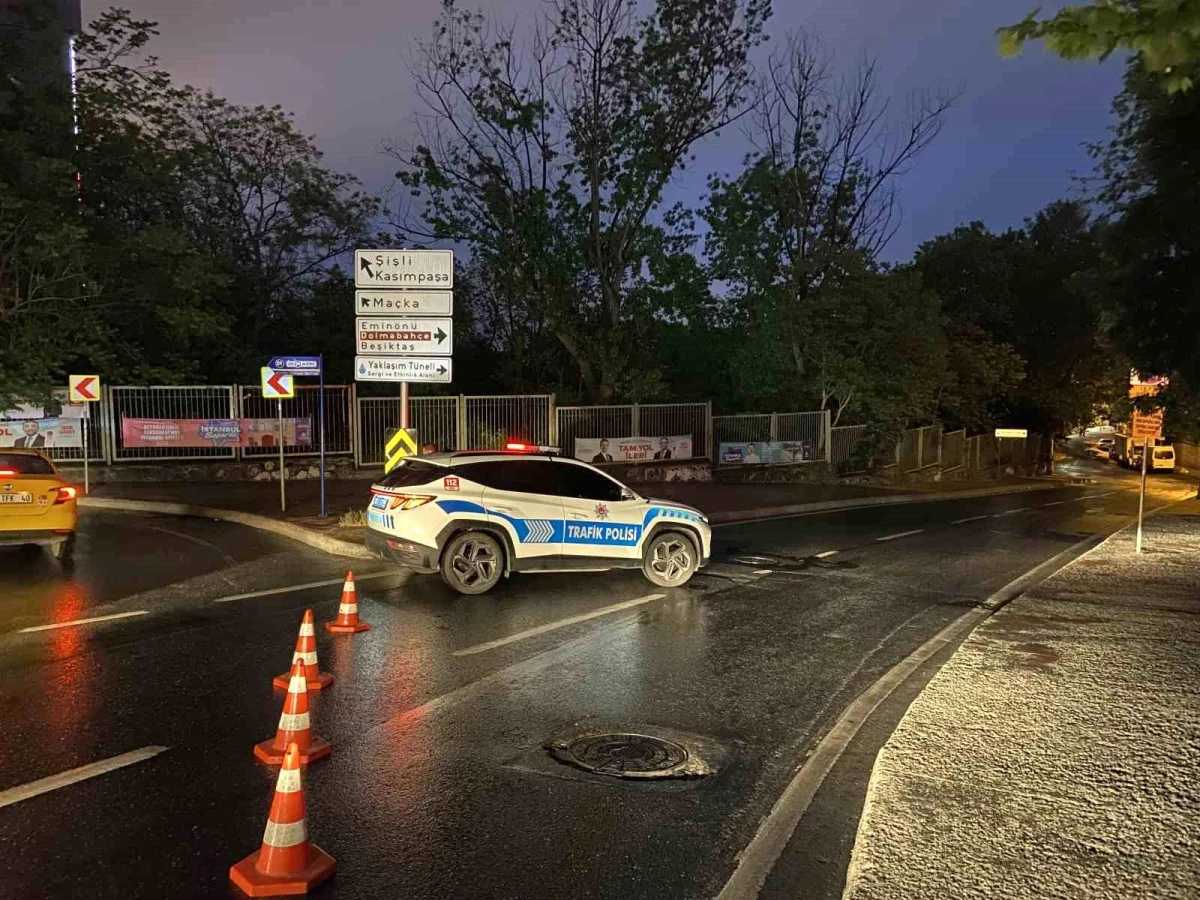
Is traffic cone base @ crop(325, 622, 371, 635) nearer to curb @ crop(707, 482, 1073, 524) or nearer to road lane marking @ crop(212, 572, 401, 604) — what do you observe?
road lane marking @ crop(212, 572, 401, 604)

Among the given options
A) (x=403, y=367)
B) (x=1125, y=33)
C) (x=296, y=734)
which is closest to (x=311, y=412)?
(x=403, y=367)

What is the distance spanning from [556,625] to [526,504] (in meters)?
1.89

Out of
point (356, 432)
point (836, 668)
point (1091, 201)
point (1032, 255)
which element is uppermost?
point (1032, 255)

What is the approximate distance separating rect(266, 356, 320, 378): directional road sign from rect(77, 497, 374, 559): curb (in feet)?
8.84

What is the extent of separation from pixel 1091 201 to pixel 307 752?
27.5 metres

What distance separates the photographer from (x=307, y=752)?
4.85m

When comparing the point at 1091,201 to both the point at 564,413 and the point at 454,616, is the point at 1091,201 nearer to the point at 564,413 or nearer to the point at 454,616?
the point at 564,413

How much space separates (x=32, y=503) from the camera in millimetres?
10648

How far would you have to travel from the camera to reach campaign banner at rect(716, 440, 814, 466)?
26.2 m

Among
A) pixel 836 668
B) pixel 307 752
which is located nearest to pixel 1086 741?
pixel 836 668

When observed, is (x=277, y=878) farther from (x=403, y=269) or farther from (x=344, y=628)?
(x=403, y=269)

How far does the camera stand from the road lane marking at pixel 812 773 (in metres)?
3.76

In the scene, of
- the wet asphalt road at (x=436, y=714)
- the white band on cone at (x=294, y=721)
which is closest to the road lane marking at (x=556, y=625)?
the wet asphalt road at (x=436, y=714)

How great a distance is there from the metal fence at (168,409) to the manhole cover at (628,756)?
18037mm
